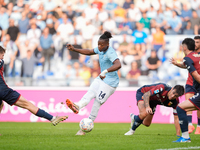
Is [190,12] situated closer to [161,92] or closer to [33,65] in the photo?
[33,65]

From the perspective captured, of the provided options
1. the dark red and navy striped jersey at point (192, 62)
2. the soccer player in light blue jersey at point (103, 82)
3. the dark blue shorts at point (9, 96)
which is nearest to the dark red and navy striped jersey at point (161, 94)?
the soccer player in light blue jersey at point (103, 82)

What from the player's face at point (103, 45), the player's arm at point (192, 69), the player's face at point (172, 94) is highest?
the player's face at point (103, 45)

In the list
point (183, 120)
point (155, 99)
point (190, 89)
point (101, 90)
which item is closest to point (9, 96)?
point (101, 90)

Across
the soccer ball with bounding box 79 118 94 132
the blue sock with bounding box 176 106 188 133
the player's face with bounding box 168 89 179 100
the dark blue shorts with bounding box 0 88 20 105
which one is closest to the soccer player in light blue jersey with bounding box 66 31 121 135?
the soccer ball with bounding box 79 118 94 132

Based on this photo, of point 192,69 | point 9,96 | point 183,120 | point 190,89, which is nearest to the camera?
point 192,69

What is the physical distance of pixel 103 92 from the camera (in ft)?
26.4

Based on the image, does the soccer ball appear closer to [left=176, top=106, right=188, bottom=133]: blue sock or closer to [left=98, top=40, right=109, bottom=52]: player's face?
[left=98, top=40, right=109, bottom=52]: player's face

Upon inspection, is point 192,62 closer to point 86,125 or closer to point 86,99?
point 86,99

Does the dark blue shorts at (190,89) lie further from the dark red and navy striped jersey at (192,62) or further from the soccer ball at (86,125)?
the soccer ball at (86,125)

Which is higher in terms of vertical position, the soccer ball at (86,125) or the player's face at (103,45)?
the player's face at (103,45)

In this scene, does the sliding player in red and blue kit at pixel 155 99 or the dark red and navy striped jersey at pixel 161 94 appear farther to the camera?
the dark red and navy striped jersey at pixel 161 94

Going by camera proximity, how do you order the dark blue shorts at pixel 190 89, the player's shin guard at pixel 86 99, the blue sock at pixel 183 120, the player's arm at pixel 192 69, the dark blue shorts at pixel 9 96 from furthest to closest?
the dark blue shorts at pixel 190 89, the player's shin guard at pixel 86 99, the dark blue shorts at pixel 9 96, the blue sock at pixel 183 120, the player's arm at pixel 192 69

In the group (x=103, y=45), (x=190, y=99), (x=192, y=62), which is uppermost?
(x=103, y=45)

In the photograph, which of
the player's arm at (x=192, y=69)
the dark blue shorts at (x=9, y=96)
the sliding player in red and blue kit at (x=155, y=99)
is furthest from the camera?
the sliding player in red and blue kit at (x=155, y=99)
